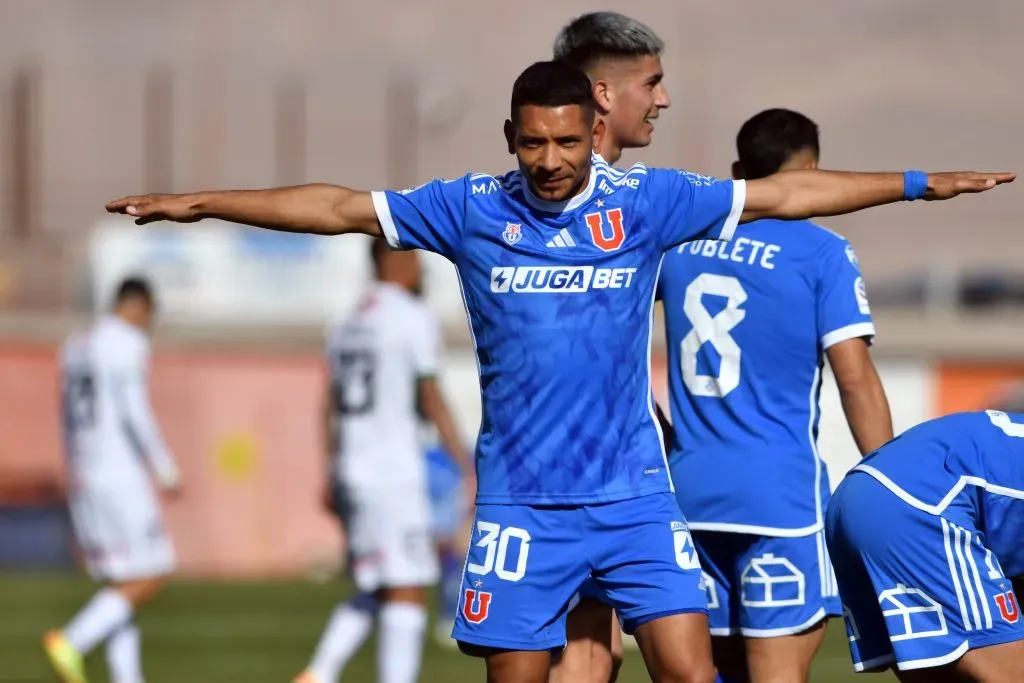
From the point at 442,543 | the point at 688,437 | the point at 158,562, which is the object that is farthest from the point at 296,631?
the point at 688,437

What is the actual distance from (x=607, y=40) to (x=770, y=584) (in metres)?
2.00

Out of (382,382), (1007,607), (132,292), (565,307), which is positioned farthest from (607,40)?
(132,292)

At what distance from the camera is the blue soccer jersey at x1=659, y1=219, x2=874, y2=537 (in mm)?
6188

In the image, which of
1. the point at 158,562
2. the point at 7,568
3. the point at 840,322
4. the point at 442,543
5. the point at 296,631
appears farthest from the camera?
the point at 7,568

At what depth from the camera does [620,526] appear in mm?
5332

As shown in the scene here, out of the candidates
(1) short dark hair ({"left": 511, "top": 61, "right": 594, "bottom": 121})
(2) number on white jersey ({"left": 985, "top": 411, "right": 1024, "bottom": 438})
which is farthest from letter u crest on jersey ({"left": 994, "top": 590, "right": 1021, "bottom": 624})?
(1) short dark hair ({"left": 511, "top": 61, "right": 594, "bottom": 121})

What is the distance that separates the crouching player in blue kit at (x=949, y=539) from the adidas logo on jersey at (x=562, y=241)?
3.94 feet

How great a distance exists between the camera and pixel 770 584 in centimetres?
617

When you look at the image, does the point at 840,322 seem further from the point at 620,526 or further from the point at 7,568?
the point at 7,568

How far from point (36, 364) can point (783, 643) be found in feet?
57.9

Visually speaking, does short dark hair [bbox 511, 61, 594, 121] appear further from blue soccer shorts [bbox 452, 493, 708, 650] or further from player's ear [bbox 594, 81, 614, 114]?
blue soccer shorts [bbox 452, 493, 708, 650]

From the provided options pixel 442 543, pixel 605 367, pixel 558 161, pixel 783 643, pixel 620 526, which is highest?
pixel 558 161

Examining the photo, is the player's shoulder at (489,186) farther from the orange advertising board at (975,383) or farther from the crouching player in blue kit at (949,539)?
the orange advertising board at (975,383)

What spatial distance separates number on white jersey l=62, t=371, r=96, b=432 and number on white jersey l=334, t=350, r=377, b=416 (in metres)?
2.39
